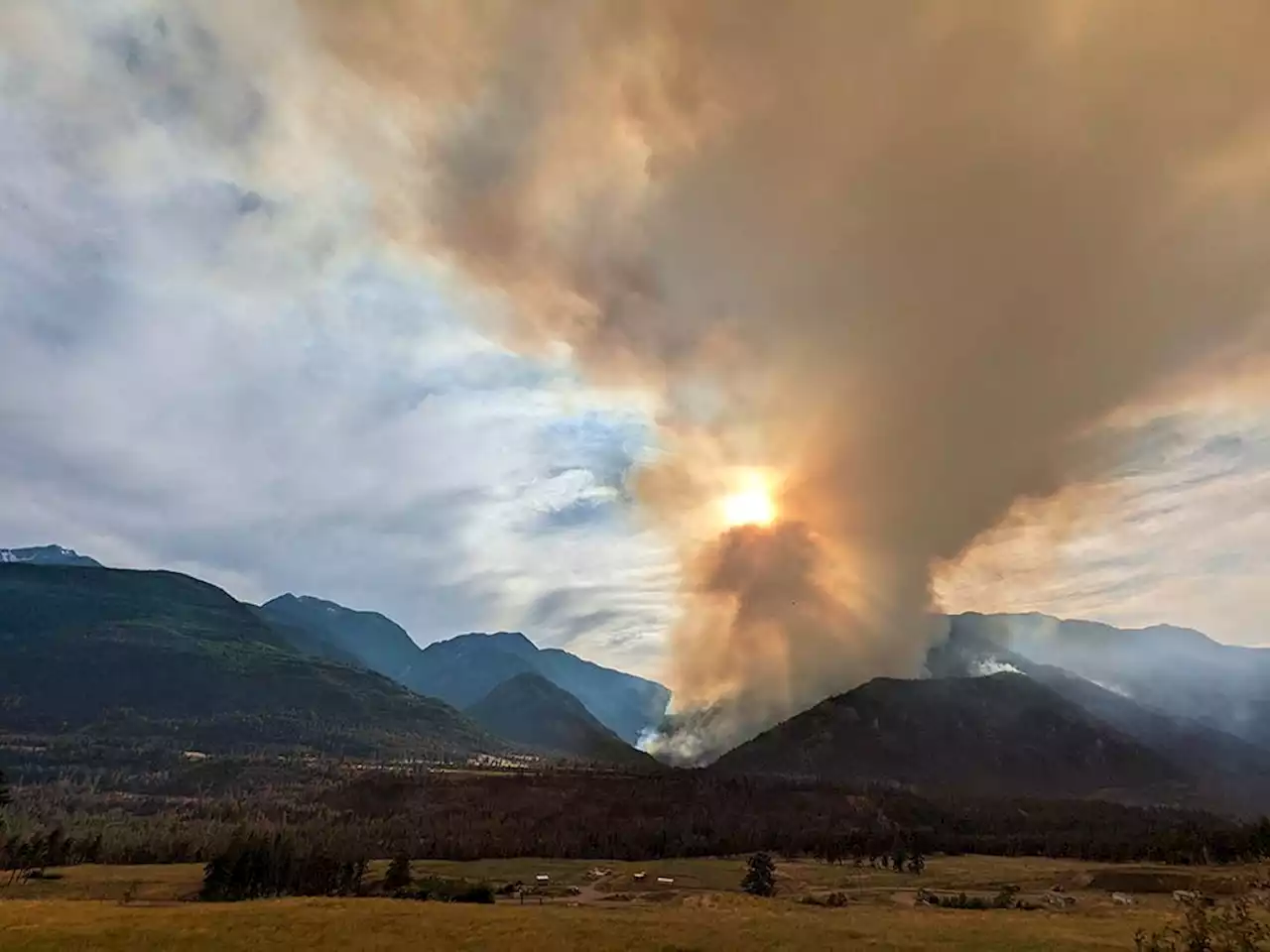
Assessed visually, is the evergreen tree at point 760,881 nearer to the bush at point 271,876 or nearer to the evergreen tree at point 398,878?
the evergreen tree at point 398,878

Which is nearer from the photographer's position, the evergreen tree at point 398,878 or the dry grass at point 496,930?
the dry grass at point 496,930

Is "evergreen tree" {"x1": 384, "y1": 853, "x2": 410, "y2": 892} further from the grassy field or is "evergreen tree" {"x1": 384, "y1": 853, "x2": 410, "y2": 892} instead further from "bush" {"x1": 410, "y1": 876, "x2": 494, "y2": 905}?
the grassy field

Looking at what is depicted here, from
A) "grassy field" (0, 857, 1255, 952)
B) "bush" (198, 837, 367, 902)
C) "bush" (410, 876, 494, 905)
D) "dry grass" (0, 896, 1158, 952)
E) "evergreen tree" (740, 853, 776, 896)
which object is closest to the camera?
"dry grass" (0, 896, 1158, 952)

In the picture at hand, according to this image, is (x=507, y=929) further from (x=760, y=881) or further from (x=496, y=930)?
(x=760, y=881)

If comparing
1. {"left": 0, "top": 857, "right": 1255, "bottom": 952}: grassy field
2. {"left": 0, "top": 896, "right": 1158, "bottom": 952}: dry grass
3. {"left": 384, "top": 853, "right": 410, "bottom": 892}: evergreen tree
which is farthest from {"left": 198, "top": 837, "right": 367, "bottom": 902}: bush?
{"left": 0, "top": 896, "right": 1158, "bottom": 952}: dry grass

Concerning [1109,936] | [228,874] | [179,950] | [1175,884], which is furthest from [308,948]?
[1175,884]

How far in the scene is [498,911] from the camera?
299 ft

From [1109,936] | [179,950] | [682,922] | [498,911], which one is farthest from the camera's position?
[498,911]

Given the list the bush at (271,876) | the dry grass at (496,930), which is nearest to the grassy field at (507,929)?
the dry grass at (496,930)

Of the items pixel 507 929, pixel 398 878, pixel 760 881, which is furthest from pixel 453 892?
pixel 507 929

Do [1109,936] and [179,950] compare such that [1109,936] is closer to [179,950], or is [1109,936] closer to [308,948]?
[308,948]

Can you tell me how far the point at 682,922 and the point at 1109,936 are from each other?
39424mm

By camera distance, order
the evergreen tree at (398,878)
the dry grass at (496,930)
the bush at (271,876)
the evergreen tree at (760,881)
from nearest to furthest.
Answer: the dry grass at (496,930) → the bush at (271,876) → the evergreen tree at (398,878) → the evergreen tree at (760,881)

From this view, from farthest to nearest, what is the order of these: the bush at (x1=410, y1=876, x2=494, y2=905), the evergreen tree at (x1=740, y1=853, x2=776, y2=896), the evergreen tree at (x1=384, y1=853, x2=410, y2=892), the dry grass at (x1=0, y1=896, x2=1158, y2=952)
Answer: the evergreen tree at (x1=740, y1=853, x2=776, y2=896), the evergreen tree at (x1=384, y1=853, x2=410, y2=892), the bush at (x1=410, y1=876, x2=494, y2=905), the dry grass at (x1=0, y1=896, x2=1158, y2=952)
